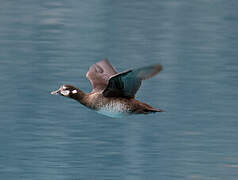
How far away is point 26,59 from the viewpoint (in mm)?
12680

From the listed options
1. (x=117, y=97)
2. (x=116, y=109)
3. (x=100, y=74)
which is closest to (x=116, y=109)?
(x=116, y=109)

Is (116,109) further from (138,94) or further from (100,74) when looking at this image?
(138,94)

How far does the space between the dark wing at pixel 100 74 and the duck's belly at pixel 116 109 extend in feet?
1.84

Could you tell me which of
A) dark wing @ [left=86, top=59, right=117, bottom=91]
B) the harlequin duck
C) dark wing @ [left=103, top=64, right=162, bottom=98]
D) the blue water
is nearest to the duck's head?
the harlequin duck

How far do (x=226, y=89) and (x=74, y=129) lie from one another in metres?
2.64

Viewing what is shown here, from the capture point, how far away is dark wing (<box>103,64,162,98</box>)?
6727mm

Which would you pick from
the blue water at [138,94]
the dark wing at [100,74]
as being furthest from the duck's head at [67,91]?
the blue water at [138,94]

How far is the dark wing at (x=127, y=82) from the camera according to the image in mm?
6727

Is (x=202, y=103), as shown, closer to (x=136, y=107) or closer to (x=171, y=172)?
(x=171, y=172)

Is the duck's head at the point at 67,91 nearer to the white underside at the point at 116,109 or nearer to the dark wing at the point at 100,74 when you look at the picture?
the dark wing at the point at 100,74

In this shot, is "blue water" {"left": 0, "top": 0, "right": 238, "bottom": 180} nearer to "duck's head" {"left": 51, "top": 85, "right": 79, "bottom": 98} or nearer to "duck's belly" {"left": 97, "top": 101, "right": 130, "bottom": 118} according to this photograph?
"duck's head" {"left": 51, "top": 85, "right": 79, "bottom": 98}

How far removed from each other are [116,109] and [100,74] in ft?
3.03

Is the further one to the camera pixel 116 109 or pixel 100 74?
pixel 100 74

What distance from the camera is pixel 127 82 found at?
7.18 m
